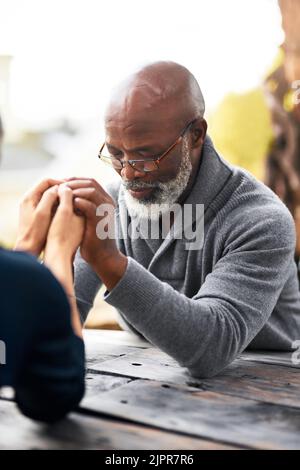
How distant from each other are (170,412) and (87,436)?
0.18m

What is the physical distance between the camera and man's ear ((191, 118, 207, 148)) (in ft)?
5.68

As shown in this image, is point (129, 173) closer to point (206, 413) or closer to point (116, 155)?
point (116, 155)

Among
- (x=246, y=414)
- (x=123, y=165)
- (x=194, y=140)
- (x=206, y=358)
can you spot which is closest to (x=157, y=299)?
(x=206, y=358)

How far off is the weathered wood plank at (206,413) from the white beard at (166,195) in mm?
569

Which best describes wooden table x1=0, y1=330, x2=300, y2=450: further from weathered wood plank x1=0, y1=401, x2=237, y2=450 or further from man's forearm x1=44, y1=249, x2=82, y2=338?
man's forearm x1=44, y1=249, x2=82, y2=338

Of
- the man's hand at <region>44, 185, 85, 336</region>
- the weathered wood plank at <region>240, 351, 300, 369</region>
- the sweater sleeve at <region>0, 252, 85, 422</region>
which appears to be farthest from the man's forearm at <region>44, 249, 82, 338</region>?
the weathered wood plank at <region>240, 351, 300, 369</region>

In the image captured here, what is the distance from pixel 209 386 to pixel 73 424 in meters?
0.37

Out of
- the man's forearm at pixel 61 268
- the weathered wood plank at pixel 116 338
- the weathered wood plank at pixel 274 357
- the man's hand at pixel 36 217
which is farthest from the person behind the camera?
the weathered wood plank at pixel 116 338

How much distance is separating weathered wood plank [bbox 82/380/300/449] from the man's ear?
2.45 ft

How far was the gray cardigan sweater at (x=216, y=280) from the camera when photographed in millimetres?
1329

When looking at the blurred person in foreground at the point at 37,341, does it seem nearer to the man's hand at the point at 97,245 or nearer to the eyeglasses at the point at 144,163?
the man's hand at the point at 97,245

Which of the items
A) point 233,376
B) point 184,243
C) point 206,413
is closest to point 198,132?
point 184,243

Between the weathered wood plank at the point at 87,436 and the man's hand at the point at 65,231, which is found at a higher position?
the man's hand at the point at 65,231

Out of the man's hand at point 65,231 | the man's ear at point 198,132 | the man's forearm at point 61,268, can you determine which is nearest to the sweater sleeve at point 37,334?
the man's forearm at point 61,268
